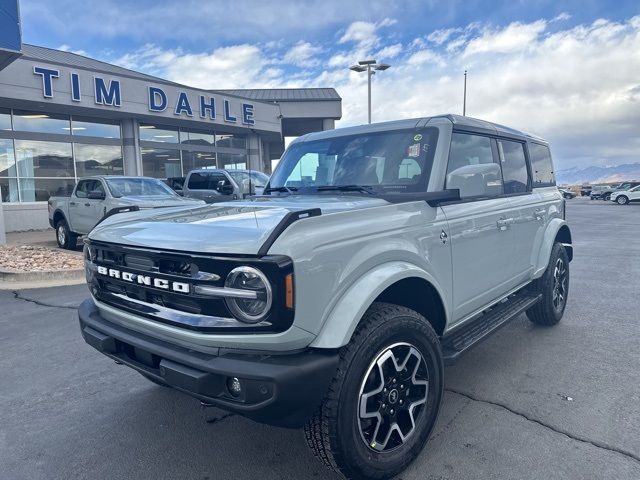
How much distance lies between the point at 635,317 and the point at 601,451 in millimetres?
3206

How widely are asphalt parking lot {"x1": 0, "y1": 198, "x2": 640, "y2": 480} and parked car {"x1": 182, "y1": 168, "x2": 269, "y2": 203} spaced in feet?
24.7

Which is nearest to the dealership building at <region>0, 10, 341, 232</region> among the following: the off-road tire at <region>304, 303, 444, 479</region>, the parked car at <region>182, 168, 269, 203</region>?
the parked car at <region>182, 168, 269, 203</region>

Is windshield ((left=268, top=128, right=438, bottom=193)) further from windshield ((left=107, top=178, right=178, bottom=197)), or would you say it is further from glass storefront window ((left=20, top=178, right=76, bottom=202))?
glass storefront window ((left=20, top=178, right=76, bottom=202))

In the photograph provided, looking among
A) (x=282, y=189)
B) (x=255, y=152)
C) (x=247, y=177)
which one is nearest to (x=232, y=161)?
(x=255, y=152)


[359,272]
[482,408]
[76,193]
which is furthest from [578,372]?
[76,193]

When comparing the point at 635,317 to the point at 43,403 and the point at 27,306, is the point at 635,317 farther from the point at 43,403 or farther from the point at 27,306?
the point at 27,306

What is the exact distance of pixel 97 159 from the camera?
18.3m

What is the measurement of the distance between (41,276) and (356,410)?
24.0 feet

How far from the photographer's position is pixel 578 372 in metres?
3.73

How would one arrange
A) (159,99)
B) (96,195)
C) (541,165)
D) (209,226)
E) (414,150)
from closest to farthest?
(209,226) → (414,150) → (541,165) → (96,195) → (159,99)

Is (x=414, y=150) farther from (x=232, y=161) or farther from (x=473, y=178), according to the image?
(x=232, y=161)

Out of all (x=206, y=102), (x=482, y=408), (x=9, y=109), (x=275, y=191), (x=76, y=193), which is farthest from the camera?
(x=206, y=102)

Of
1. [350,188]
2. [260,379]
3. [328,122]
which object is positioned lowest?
[260,379]

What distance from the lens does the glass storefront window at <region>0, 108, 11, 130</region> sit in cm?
1582
